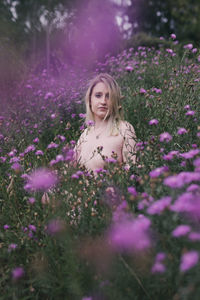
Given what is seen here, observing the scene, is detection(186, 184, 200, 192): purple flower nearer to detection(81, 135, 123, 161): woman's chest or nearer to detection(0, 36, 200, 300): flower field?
detection(0, 36, 200, 300): flower field

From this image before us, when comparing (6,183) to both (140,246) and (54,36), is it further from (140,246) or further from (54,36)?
(54,36)

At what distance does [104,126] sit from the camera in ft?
9.72

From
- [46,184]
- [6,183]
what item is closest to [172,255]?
[46,184]

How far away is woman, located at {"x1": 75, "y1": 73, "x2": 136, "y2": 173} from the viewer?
275 cm

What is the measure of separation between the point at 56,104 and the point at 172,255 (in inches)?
116

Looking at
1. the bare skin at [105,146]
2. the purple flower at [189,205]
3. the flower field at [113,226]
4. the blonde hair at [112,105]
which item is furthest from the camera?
the blonde hair at [112,105]

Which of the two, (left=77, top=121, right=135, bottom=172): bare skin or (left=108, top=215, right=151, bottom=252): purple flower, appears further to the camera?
(left=77, top=121, right=135, bottom=172): bare skin

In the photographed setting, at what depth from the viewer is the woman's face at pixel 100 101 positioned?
2941 mm

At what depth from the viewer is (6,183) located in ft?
8.38

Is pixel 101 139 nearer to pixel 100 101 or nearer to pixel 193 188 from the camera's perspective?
A: pixel 100 101

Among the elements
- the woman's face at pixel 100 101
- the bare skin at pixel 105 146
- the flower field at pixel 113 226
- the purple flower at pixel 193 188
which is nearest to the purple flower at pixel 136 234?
the flower field at pixel 113 226

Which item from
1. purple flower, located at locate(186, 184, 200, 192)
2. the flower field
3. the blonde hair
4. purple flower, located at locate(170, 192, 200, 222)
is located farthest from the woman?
purple flower, located at locate(170, 192, 200, 222)

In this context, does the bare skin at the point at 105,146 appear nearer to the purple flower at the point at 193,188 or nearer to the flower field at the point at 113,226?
the flower field at the point at 113,226

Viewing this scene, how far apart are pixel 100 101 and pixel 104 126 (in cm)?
24
